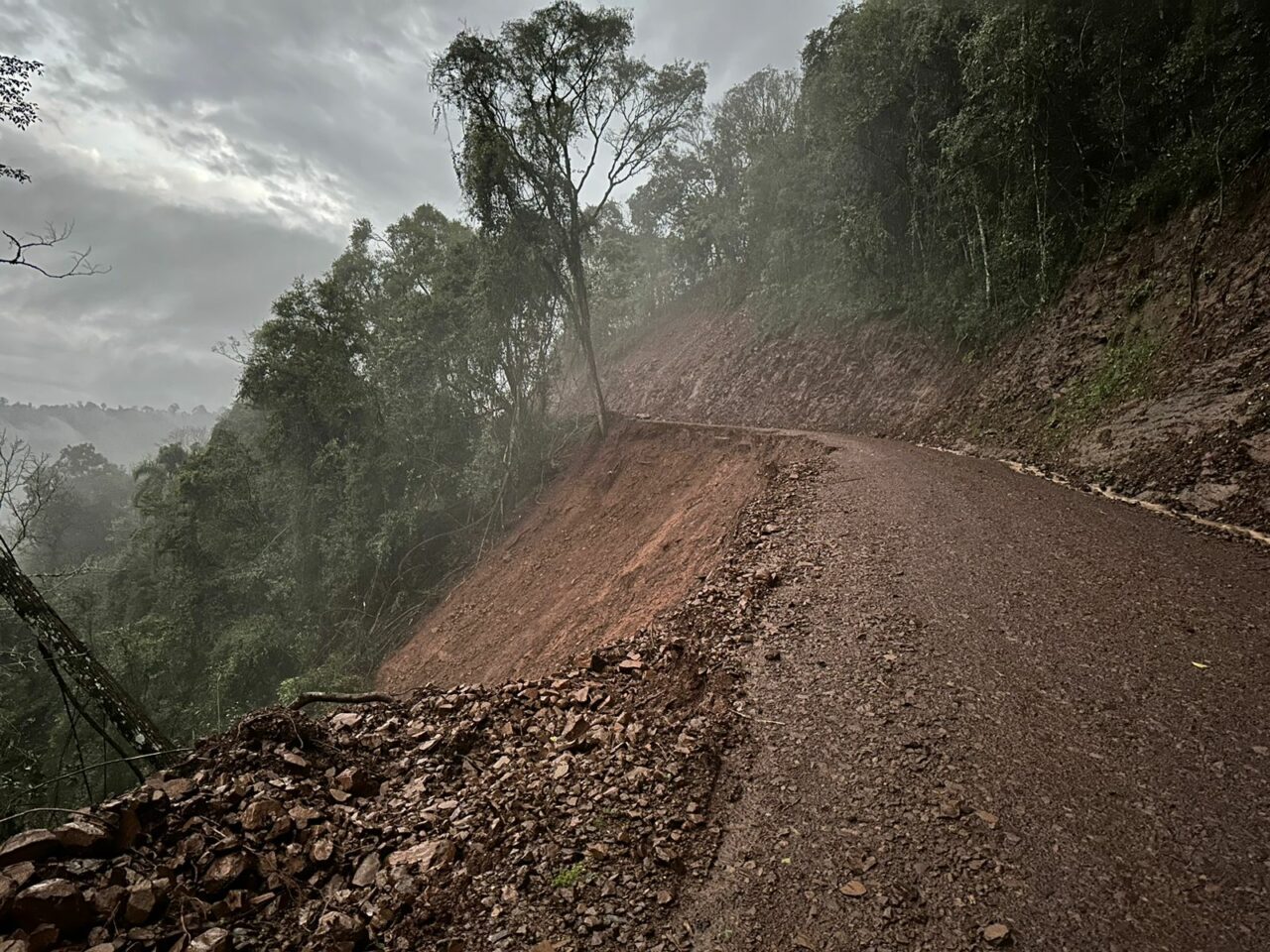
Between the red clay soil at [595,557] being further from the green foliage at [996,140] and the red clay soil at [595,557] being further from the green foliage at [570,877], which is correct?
the green foliage at [996,140]

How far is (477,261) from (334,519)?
9.20 metres

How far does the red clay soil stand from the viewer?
28.8ft

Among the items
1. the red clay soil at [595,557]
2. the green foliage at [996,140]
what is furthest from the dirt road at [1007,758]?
the green foliage at [996,140]

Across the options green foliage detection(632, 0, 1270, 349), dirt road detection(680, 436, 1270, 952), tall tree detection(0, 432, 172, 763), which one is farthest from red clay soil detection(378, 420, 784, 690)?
green foliage detection(632, 0, 1270, 349)

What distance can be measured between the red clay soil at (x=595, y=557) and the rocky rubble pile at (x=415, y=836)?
2771 millimetres

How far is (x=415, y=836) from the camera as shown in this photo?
3109mm

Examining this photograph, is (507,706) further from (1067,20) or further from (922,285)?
(922,285)

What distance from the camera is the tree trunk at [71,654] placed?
4.86 metres

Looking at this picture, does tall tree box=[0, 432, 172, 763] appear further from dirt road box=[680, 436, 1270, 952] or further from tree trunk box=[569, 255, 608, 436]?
tree trunk box=[569, 255, 608, 436]

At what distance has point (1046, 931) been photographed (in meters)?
2.06

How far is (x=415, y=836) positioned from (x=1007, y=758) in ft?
10.5

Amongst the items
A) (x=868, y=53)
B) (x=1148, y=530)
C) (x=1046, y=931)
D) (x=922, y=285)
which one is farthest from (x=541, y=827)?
(x=868, y=53)

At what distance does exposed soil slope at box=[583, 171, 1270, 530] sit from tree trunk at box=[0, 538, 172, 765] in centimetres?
1090

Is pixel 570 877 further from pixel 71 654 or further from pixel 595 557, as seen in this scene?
pixel 595 557
